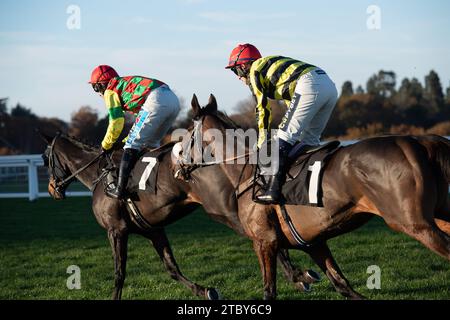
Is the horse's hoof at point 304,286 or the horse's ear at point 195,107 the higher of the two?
the horse's ear at point 195,107

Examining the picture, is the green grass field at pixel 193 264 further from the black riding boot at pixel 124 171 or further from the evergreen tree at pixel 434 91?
the evergreen tree at pixel 434 91

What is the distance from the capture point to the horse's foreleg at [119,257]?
5.80 meters

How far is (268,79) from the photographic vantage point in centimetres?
509

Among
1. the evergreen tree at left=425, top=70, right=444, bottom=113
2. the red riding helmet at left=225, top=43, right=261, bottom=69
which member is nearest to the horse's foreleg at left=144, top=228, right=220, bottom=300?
the red riding helmet at left=225, top=43, right=261, bottom=69

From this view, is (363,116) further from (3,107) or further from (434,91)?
(3,107)

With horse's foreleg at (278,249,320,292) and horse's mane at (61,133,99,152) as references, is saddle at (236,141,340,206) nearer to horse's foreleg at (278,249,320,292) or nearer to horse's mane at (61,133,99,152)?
horse's foreleg at (278,249,320,292)

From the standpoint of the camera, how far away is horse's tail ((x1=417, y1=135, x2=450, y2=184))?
4.22 metres

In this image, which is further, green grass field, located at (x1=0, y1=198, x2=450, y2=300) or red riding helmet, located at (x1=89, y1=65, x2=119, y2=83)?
red riding helmet, located at (x1=89, y1=65, x2=119, y2=83)

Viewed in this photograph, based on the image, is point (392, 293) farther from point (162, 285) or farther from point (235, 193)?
point (162, 285)

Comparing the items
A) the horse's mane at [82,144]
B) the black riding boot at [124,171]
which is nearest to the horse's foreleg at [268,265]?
the black riding boot at [124,171]

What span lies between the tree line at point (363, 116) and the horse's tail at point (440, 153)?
19471mm

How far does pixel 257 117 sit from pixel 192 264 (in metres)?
2.64

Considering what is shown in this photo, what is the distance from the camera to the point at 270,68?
200 inches

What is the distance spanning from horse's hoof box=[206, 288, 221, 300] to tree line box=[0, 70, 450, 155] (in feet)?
60.3
